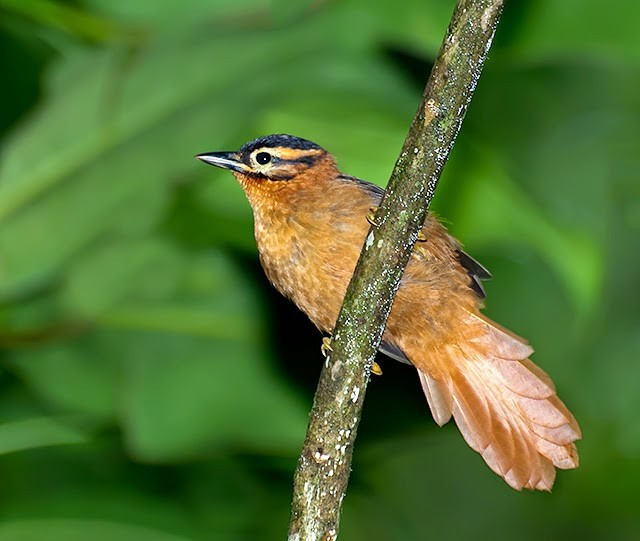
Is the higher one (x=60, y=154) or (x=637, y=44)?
(x=637, y=44)

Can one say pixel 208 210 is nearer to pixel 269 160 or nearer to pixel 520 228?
pixel 269 160

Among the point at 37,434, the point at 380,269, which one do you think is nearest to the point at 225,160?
the point at 380,269

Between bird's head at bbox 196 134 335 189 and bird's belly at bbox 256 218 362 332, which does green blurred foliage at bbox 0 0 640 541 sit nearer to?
bird's head at bbox 196 134 335 189

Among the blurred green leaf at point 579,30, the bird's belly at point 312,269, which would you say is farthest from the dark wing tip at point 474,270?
the blurred green leaf at point 579,30

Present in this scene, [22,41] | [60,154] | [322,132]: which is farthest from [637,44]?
[22,41]

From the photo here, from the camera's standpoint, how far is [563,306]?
6074mm

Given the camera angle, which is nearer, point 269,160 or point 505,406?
point 505,406

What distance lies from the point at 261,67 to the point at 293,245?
1008mm

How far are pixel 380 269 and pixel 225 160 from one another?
49.1 inches

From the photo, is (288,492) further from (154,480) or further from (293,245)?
(293,245)

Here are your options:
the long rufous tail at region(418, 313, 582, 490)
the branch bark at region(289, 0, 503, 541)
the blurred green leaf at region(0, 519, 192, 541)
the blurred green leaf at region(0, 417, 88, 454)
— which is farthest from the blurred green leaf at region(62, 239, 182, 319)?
the branch bark at region(289, 0, 503, 541)

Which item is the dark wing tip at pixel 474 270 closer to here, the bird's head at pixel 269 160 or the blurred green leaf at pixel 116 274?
the bird's head at pixel 269 160

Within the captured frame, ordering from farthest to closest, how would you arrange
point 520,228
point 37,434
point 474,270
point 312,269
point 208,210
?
point 37,434
point 520,228
point 208,210
point 474,270
point 312,269

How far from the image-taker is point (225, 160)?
3221mm
